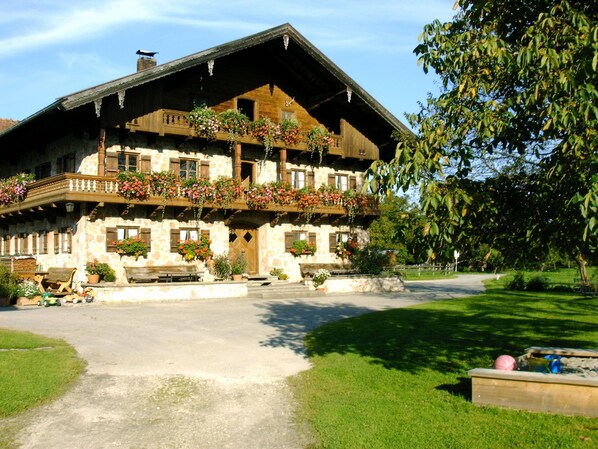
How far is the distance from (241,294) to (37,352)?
13.4 metres

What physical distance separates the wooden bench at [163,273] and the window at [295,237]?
4800mm

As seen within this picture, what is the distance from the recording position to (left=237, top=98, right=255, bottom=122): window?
96.9ft

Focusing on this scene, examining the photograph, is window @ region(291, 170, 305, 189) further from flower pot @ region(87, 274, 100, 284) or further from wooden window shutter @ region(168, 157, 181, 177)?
flower pot @ region(87, 274, 100, 284)

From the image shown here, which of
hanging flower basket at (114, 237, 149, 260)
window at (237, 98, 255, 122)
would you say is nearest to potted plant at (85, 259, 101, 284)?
hanging flower basket at (114, 237, 149, 260)

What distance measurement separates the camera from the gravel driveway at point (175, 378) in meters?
7.19

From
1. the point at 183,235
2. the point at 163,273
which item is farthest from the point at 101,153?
the point at 163,273

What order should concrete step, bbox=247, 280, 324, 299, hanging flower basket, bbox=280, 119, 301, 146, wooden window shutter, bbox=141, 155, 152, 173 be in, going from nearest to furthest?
concrete step, bbox=247, 280, 324, 299 < wooden window shutter, bbox=141, 155, 152, 173 < hanging flower basket, bbox=280, 119, 301, 146

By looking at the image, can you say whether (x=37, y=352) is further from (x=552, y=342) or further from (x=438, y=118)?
(x=552, y=342)

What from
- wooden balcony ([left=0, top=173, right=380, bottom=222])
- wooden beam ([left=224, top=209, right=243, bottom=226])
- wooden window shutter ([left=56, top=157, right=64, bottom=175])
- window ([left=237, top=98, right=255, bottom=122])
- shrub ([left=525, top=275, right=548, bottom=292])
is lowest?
shrub ([left=525, top=275, right=548, bottom=292])

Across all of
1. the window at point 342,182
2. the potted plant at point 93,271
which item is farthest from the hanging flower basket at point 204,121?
the window at point 342,182

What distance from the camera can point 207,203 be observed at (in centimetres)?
2586

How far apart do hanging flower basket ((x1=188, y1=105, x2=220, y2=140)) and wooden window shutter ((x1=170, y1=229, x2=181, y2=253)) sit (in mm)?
4263

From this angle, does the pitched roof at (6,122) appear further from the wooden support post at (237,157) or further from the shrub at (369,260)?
the shrub at (369,260)

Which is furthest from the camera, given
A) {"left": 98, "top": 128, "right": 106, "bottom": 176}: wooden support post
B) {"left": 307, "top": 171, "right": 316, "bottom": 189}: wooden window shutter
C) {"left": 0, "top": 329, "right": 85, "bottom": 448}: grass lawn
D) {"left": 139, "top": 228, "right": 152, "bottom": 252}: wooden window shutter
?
{"left": 307, "top": 171, "right": 316, "bottom": 189}: wooden window shutter
